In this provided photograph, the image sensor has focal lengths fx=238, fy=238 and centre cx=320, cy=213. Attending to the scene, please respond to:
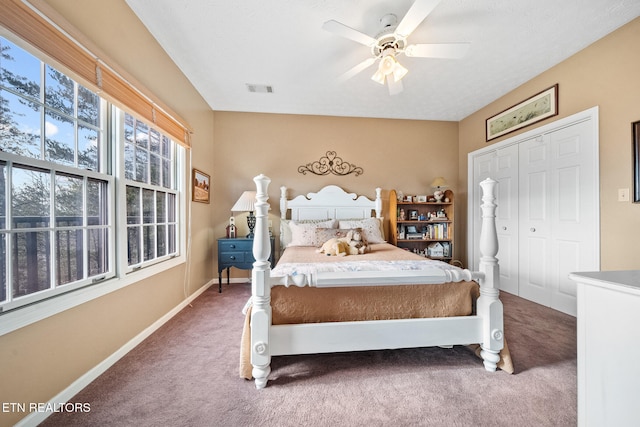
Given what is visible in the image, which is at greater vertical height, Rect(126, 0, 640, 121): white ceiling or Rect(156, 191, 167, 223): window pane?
Rect(126, 0, 640, 121): white ceiling

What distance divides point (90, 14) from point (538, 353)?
147 inches

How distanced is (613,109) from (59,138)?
408 centimetres

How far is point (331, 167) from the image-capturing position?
372 centimetres

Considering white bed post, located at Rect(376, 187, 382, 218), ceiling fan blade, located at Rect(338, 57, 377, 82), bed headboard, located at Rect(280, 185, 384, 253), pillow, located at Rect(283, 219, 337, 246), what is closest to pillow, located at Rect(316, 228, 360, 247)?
pillow, located at Rect(283, 219, 337, 246)

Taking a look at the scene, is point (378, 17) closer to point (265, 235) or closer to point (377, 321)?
point (265, 235)

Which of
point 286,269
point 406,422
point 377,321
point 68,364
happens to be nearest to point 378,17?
point 286,269

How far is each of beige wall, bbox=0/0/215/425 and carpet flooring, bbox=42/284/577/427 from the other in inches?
6.9

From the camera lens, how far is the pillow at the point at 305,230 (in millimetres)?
2945

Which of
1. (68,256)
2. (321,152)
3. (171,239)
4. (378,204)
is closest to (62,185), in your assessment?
(68,256)

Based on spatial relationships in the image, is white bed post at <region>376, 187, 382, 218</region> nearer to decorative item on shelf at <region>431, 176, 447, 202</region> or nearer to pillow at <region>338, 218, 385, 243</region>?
pillow at <region>338, 218, 385, 243</region>

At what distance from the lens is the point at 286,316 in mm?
1457

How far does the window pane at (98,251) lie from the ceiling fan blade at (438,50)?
258 centimetres

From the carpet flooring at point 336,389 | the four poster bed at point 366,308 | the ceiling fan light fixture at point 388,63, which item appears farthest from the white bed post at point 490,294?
the ceiling fan light fixture at point 388,63

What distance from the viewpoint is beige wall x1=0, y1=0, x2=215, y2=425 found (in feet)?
3.58
